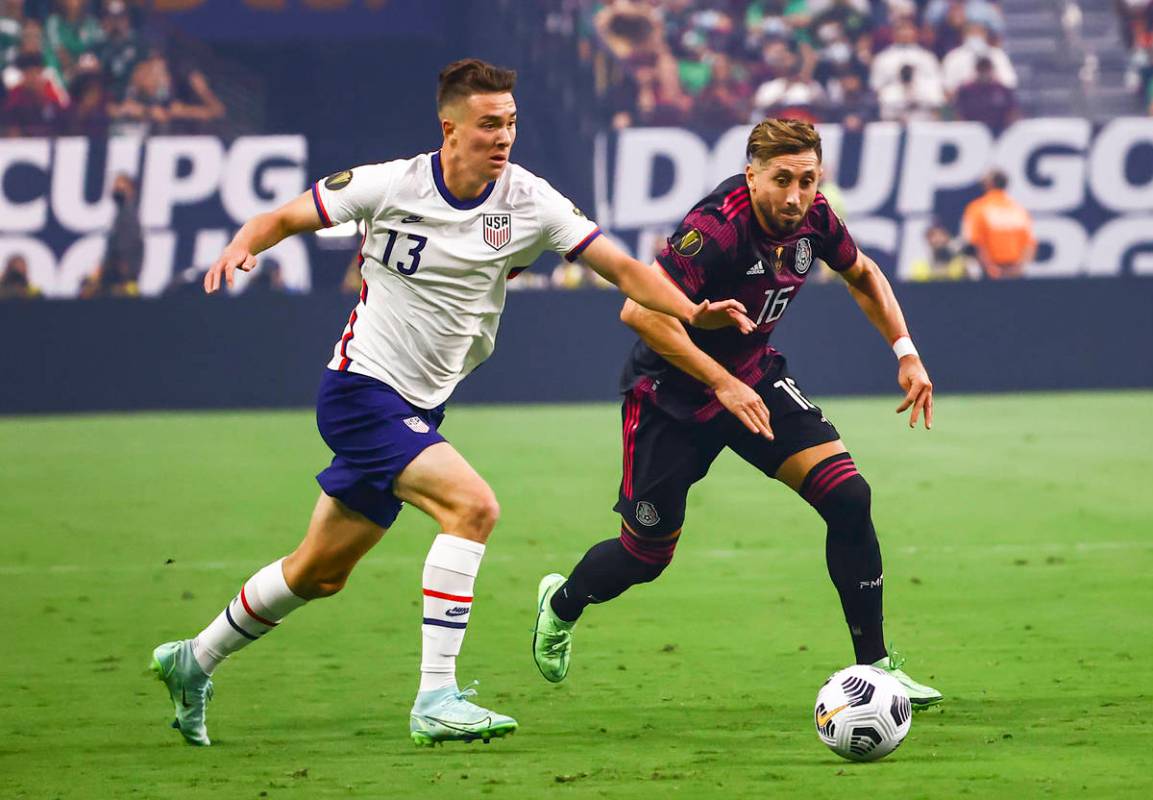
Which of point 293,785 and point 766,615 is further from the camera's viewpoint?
point 766,615

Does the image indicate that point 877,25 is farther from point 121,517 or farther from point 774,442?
point 774,442

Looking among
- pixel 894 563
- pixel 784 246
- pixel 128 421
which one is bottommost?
pixel 128 421

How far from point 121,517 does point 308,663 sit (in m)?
4.54

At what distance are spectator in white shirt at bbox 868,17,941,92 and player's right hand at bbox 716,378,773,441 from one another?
54.1 feet

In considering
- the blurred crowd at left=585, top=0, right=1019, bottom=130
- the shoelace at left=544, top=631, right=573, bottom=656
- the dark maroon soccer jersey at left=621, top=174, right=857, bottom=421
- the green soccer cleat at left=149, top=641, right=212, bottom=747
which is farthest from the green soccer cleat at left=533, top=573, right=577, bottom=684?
the blurred crowd at left=585, top=0, right=1019, bottom=130

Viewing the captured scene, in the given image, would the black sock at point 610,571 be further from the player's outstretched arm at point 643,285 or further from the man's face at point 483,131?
the man's face at point 483,131

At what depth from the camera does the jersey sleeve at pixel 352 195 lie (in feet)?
18.8

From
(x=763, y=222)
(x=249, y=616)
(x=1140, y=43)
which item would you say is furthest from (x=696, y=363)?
(x=1140, y=43)

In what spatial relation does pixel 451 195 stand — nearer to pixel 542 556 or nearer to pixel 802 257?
pixel 802 257

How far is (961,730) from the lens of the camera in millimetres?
5691

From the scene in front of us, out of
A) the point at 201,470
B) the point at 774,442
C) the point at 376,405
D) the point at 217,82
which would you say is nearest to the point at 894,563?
the point at 774,442

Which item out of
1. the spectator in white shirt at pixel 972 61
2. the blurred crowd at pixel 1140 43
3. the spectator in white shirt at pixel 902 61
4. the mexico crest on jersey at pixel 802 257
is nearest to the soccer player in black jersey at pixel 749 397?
the mexico crest on jersey at pixel 802 257

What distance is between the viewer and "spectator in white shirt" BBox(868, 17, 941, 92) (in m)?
21.5

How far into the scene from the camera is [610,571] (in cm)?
659
